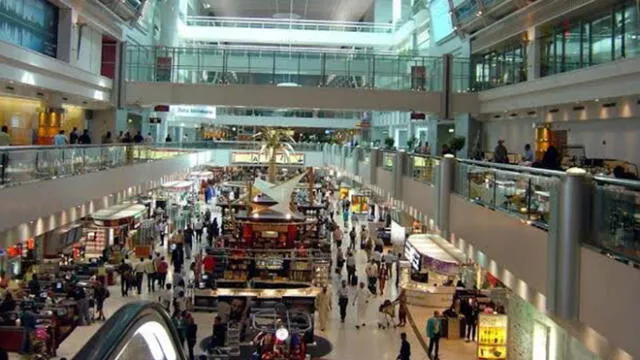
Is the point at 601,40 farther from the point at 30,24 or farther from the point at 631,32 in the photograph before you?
the point at 30,24

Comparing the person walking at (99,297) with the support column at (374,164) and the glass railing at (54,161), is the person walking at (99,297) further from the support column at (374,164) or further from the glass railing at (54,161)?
the support column at (374,164)

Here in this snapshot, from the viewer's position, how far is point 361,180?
27875mm

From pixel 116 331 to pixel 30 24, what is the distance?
2036cm

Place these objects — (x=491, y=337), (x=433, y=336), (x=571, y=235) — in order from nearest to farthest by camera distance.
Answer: (x=571, y=235) → (x=491, y=337) → (x=433, y=336)

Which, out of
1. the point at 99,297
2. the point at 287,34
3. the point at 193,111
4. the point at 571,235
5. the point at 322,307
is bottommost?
the point at 322,307

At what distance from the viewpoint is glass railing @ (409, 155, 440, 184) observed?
14891mm

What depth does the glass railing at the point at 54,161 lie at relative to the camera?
10.4 metres

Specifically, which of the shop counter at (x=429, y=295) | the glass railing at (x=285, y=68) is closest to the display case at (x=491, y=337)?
the shop counter at (x=429, y=295)

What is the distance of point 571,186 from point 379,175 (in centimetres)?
1614

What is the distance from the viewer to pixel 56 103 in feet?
79.5

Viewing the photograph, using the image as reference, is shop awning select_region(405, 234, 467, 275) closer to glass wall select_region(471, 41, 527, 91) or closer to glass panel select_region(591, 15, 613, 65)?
glass panel select_region(591, 15, 613, 65)

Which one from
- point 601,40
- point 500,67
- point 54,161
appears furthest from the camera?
point 500,67

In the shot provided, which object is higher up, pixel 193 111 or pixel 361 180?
pixel 193 111

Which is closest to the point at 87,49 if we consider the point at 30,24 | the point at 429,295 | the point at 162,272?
the point at 30,24
